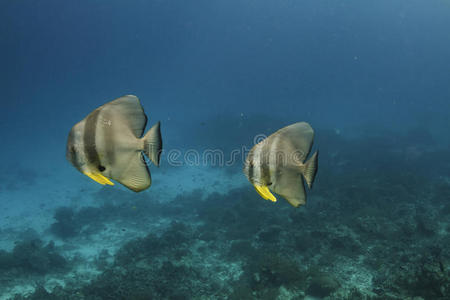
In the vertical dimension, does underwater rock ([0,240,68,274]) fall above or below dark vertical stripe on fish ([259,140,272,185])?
below

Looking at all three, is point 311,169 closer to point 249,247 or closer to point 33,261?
point 249,247

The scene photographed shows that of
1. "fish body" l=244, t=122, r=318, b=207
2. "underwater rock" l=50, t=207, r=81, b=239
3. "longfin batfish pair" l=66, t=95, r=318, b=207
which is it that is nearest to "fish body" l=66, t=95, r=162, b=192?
Answer: "longfin batfish pair" l=66, t=95, r=318, b=207

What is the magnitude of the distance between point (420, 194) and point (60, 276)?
1458 cm

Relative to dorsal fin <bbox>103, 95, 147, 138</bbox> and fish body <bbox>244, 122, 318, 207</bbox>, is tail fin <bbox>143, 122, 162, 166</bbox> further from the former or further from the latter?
fish body <bbox>244, 122, 318, 207</bbox>

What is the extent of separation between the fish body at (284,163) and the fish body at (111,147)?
25.2 inches

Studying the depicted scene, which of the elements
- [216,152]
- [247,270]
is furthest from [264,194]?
[216,152]

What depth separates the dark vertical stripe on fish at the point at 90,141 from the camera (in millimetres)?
1467

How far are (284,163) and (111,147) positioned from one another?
1032 millimetres

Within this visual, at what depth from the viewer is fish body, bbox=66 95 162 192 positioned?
4.81 feet

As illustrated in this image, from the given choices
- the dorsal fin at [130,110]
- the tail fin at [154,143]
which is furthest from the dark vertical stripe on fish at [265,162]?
the dorsal fin at [130,110]

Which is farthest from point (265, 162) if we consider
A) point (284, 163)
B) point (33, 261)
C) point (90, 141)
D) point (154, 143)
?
point (33, 261)

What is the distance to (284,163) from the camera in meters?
1.61

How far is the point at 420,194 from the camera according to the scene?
11.3 meters

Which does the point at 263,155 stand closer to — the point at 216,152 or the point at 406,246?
the point at 406,246
